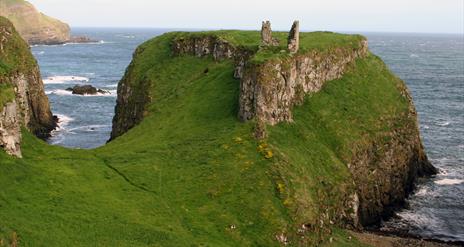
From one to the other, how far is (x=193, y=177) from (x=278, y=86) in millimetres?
17137

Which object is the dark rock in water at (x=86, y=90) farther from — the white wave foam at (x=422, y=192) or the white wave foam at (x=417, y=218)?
the white wave foam at (x=417, y=218)

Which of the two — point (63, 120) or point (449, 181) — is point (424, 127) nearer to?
point (449, 181)

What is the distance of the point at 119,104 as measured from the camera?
306 feet

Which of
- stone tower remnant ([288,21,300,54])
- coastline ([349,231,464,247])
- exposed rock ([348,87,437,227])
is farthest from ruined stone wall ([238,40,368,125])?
coastline ([349,231,464,247])

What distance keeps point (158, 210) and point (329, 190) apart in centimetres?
2176

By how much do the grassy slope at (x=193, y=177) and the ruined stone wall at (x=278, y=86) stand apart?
5.61 ft

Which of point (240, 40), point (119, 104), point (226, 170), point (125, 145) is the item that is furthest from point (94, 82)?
point (226, 170)

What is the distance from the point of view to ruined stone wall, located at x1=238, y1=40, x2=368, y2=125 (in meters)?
62.2

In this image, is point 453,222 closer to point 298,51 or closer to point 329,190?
point 329,190

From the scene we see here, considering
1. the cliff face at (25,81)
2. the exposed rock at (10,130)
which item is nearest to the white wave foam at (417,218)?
the exposed rock at (10,130)

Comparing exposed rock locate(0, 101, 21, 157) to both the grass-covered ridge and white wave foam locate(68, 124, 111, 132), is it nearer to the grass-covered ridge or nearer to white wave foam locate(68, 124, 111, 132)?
the grass-covered ridge

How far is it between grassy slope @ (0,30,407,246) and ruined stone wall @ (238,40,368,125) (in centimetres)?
171

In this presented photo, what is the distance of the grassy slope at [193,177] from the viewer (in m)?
43.7

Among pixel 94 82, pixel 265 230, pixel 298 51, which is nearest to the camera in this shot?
pixel 265 230
